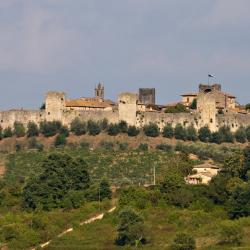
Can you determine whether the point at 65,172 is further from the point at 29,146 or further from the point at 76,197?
the point at 29,146

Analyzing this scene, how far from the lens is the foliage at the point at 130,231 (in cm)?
7819

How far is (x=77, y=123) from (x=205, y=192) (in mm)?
24120

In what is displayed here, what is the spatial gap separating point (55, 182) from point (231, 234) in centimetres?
1441

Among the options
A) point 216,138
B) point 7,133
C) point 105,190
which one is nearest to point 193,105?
point 216,138

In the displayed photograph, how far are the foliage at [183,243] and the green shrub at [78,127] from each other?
32.7 metres

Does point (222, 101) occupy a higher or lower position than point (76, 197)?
higher

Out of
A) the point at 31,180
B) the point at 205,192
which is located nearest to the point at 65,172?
the point at 31,180

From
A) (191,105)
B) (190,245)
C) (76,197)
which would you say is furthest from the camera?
(191,105)

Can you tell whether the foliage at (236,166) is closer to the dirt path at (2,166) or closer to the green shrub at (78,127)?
the dirt path at (2,166)

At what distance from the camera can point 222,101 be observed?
118875mm

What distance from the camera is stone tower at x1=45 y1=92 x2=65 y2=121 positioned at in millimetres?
109438

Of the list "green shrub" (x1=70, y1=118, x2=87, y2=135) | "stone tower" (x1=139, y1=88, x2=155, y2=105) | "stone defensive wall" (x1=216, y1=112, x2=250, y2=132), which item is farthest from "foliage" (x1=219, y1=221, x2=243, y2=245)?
"stone tower" (x1=139, y1=88, x2=155, y2=105)

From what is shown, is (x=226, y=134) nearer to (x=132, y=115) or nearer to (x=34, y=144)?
(x=132, y=115)

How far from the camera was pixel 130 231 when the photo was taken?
78.2 metres
